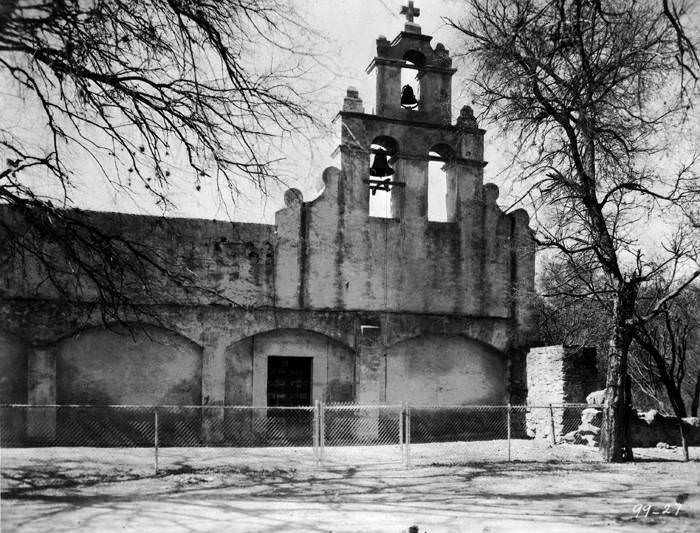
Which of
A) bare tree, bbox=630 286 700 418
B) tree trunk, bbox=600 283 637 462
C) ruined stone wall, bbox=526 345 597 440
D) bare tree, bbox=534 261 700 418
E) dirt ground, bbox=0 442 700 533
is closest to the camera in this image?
dirt ground, bbox=0 442 700 533

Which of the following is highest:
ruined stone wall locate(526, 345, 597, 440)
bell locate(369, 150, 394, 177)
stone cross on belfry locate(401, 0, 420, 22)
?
stone cross on belfry locate(401, 0, 420, 22)

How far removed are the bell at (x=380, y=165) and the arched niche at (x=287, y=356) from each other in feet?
14.8

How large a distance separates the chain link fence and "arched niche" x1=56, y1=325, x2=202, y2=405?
11.8 inches

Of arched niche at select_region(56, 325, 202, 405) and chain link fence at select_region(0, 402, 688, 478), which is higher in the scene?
arched niche at select_region(56, 325, 202, 405)

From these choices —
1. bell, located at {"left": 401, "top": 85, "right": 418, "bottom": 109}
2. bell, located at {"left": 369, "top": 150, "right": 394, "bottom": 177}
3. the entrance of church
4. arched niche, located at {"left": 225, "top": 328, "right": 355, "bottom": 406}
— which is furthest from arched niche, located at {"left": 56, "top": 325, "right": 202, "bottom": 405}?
bell, located at {"left": 401, "top": 85, "right": 418, "bottom": 109}

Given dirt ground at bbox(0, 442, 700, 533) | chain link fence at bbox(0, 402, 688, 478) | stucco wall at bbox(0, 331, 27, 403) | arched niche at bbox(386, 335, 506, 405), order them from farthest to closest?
arched niche at bbox(386, 335, 506, 405) < stucco wall at bbox(0, 331, 27, 403) < chain link fence at bbox(0, 402, 688, 478) < dirt ground at bbox(0, 442, 700, 533)

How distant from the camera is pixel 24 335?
15.2 meters

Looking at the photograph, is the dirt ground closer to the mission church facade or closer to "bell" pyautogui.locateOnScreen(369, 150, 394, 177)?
the mission church facade

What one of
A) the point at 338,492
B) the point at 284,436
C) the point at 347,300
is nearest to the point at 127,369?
the point at 284,436

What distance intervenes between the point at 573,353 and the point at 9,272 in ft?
43.3

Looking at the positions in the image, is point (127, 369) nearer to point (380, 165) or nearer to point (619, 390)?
point (380, 165)

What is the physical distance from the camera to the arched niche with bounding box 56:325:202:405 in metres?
15.5

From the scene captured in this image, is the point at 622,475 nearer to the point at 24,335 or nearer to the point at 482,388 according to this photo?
the point at 482,388

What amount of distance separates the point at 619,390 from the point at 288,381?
761 centimetres
